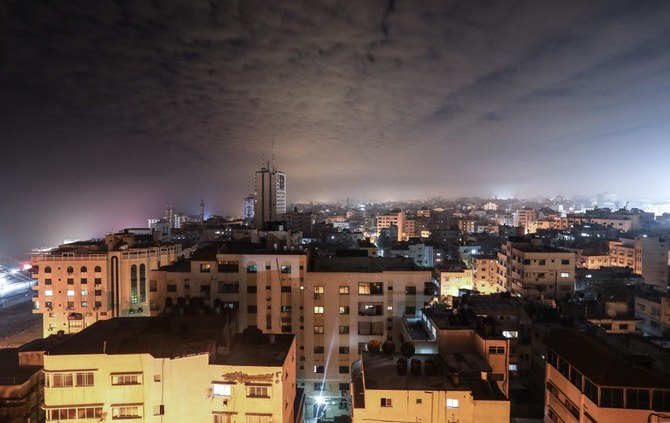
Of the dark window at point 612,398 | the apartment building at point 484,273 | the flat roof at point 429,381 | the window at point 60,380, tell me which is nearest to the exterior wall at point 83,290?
the window at point 60,380

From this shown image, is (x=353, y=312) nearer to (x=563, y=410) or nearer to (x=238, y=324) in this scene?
(x=238, y=324)

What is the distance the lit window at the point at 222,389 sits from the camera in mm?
13961

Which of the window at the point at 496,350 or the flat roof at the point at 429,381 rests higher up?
the window at the point at 496,350

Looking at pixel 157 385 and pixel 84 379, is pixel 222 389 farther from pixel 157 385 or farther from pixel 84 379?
pixel 84 379

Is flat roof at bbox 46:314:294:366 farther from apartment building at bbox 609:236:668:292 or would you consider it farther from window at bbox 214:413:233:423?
apartment building at bbox 609:236:668:292

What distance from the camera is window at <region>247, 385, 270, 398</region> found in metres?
14.1

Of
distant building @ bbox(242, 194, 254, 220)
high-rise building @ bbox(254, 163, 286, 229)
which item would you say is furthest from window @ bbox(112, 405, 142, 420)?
distant building @ bbox(242, 194, 254, 220)

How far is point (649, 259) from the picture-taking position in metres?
53.2

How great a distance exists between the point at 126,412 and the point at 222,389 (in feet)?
12.5

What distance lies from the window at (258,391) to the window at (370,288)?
38.1ft

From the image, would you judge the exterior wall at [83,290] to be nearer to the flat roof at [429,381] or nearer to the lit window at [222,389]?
the lit window at [222,389]

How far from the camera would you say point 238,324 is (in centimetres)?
2391

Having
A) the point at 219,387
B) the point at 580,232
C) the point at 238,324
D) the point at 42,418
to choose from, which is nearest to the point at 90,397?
the point at 219,387

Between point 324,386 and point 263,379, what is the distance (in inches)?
469
